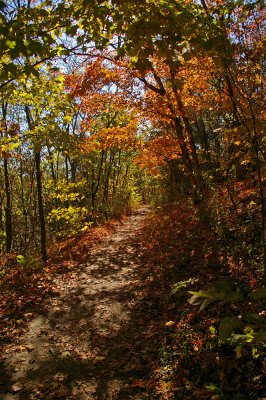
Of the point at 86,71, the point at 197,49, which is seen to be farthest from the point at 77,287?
the point at 86,71

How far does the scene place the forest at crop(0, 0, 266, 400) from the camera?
12.7ft

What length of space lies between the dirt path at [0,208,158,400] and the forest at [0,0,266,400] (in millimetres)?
26

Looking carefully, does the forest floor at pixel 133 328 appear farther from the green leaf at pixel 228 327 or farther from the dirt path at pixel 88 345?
the green leaf at pixel 228 327

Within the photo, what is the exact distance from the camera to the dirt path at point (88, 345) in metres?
4.36

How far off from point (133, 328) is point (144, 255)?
14.5 ft

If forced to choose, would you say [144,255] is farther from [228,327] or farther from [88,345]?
[228,327]

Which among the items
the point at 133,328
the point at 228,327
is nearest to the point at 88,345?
the point at 133,328

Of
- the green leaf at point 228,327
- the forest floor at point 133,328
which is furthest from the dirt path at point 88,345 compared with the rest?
the green leaf at point 228,327

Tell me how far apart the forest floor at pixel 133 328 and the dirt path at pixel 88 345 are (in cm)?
2

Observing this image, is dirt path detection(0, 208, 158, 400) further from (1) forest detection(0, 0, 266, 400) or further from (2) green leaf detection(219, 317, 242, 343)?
(2) green leaf detection(219, 317, 242, 343)

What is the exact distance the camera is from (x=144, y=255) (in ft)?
33.4

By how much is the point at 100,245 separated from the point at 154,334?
7.55 meters

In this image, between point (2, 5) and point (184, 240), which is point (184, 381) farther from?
point (184, 240)

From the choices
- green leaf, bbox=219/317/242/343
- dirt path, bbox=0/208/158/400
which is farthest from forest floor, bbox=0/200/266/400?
green leaf, bbox=219/317/242/343
